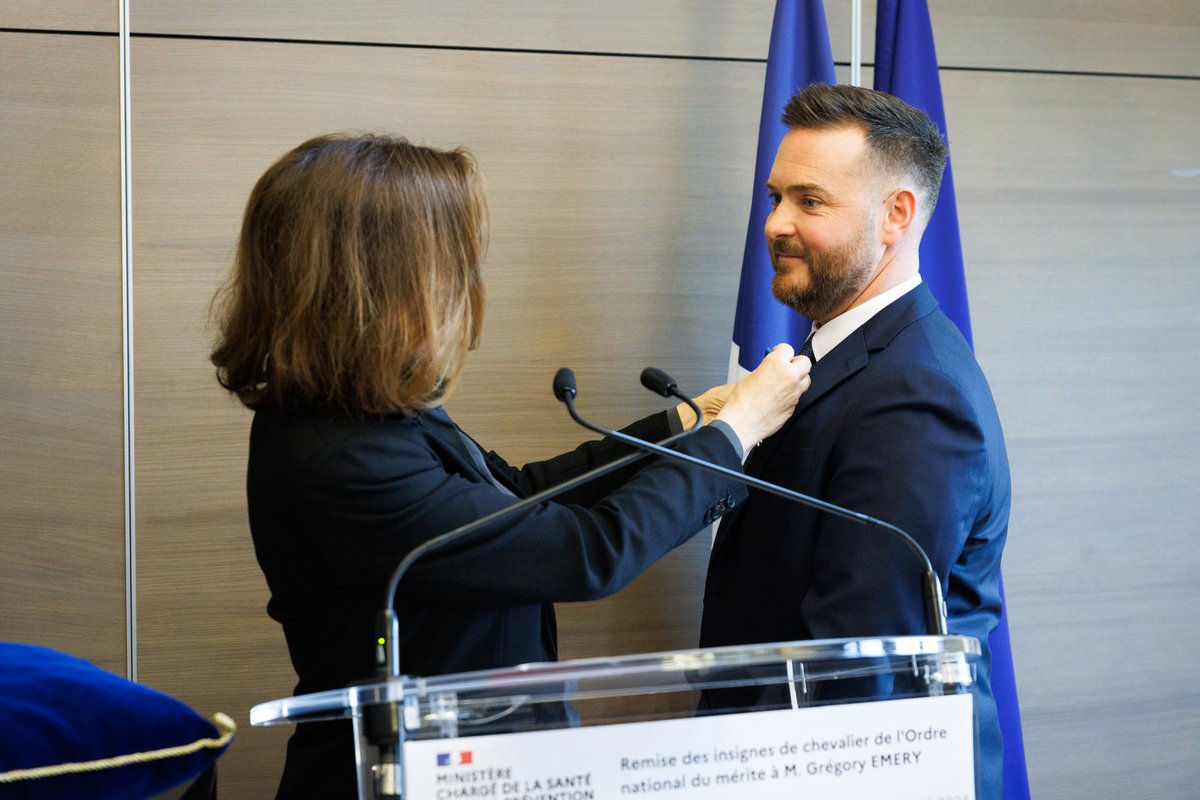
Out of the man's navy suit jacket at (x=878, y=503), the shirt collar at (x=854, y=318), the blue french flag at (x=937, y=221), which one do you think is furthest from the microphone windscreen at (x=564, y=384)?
the blue french flag at (x=937, y=221)

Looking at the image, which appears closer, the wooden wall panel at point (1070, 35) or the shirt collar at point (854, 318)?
the shirt collar at point (854, 318)

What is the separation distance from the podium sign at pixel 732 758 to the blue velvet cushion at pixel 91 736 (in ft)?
1.76

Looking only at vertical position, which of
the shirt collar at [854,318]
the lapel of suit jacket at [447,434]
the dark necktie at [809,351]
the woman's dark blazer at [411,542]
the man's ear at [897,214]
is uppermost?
the man's ear at [897,214]

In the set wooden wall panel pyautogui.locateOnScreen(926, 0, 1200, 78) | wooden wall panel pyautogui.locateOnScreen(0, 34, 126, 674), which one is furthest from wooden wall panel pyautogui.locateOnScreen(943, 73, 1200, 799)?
wooden wall panel pyautogui.locateOnScreen(0, 34, 126, 674)

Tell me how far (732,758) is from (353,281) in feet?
2.53

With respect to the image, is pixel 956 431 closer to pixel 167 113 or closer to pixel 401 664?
pixel 401 664

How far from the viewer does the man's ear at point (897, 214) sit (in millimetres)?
1995

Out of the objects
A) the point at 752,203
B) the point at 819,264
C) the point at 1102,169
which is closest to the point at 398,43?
the point at 752,203

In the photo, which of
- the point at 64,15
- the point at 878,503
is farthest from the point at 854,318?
the point at 64,15

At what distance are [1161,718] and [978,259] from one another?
53.8 inches

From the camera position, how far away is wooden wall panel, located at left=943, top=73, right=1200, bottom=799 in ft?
9.68

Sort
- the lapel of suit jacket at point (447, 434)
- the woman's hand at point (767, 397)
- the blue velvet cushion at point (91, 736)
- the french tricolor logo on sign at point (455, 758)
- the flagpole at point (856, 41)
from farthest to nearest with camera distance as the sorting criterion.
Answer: the flagpole at point (856, 41) < the woman's hand at point (767, 397) < the lapel of suit jacket at point (447, 434) < the blue velvet cushion at point (91, 736) < the french tricolor logo on sign at point (455, 758)

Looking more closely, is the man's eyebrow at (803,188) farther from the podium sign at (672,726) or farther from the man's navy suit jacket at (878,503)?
the podium sign at (672,726)

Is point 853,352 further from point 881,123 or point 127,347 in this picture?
point 127,347
